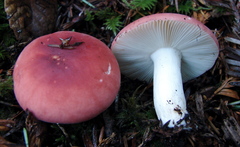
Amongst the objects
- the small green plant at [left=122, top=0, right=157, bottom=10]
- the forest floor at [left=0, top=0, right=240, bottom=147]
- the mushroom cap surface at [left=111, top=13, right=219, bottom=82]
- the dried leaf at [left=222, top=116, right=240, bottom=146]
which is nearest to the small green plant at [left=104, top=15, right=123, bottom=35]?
the forest floor at [left=0, top=0, right=240, bottom=147]

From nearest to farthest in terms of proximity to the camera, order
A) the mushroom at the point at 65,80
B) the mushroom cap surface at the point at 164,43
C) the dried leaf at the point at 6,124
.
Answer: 1. the mushroom at the point at 65,80
2. the dried leaf at the point at 6,124
3. the mushroom cap surface at the point at 164,43

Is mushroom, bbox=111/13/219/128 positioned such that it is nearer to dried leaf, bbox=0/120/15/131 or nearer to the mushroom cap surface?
the mushroom cap surface

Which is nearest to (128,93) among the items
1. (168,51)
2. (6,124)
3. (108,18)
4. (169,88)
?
(169,88)

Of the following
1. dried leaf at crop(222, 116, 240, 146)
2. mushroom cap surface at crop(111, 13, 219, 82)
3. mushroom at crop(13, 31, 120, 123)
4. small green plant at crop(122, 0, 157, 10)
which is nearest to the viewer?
mushroom at crop(13, 31, 120, 123)

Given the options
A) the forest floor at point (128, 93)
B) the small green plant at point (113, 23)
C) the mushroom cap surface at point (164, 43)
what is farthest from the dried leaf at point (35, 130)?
the small green plant at point (113, 23)

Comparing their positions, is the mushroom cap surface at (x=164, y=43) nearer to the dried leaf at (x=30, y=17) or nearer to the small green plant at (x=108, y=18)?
the small green plant at (x=108, y=18)

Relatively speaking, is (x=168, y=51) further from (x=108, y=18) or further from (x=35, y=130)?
(x=35, y=130)
